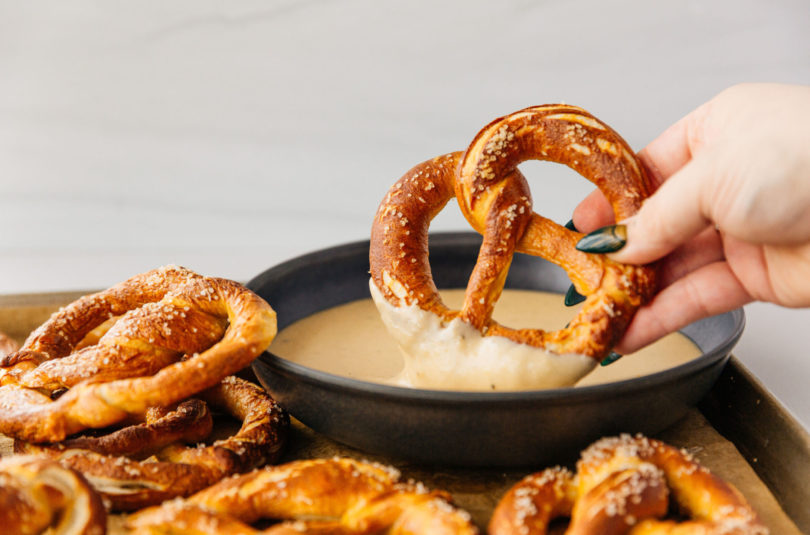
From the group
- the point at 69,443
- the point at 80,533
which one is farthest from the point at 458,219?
the point at 80,533

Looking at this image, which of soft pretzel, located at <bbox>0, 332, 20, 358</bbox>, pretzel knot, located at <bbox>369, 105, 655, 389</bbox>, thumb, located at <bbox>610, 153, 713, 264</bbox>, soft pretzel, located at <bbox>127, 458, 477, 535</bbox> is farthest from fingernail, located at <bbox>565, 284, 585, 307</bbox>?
soft pretzel, located at <bbox>0, 332, 20, 358</bbox>

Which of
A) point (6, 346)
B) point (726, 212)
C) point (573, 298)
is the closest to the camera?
point (726, 212)

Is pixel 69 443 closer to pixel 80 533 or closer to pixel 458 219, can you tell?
pixel 80 533

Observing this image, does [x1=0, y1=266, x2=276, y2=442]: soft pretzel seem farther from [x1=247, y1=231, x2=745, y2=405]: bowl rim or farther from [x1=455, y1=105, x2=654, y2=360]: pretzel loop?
[x1=455, y1=105, x2=654, y2=360]: pretzel loop

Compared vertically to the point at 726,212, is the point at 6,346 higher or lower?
lower

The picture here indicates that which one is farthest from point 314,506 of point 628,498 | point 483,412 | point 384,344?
→ point 384,344

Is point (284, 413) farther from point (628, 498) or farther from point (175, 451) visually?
point (628, 498)

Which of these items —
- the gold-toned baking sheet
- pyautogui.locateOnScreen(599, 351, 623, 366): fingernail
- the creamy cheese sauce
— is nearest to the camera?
the gold-toned baking sheet
